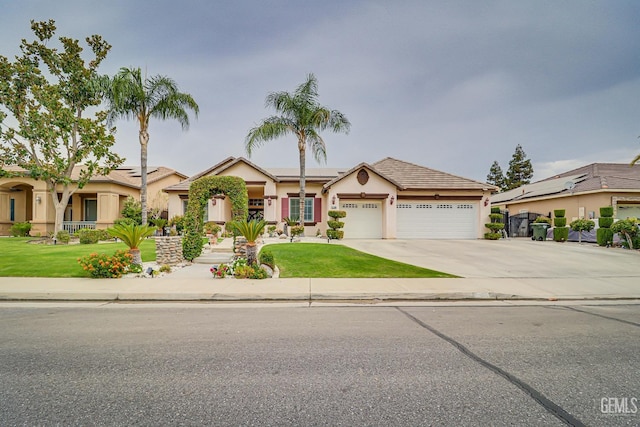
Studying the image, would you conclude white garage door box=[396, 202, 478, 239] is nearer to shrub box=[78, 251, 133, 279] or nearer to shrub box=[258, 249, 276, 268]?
shrub box=[258, 249, 276, 268]

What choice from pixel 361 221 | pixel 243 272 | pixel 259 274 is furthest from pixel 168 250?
pixel 361 221

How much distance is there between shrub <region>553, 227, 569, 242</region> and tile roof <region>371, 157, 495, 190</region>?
4864 millimetres

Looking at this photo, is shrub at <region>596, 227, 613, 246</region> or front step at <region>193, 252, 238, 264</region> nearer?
front step at <region>193, 252, 238, 264</region>

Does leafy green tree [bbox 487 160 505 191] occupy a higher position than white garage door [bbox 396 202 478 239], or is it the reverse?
leafy green tree [bbox 487 160 505 191]

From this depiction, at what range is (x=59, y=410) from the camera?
2.64m

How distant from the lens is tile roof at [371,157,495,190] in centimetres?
2145

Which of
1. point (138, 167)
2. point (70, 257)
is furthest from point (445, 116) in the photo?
point (138, 167)

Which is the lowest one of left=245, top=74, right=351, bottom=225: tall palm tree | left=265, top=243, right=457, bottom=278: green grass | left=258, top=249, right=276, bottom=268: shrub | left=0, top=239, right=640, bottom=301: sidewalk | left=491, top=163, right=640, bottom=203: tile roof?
left=0, top=239, right=640, bottom=301: sidewalk

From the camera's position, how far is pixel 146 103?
1870 cm

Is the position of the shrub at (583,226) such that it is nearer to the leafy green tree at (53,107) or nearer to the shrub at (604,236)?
the shrub at (604,236)

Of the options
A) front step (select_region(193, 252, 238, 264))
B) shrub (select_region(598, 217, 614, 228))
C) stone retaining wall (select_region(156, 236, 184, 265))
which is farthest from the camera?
shrub (select_region(598, 217, 614, 228))

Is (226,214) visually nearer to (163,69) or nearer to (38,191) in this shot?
(163,69)

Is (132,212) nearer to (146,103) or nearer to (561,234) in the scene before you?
(146,103)

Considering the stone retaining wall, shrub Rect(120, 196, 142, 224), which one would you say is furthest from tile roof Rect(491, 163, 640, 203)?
shrub Rect(120, 196, 142, 224)
